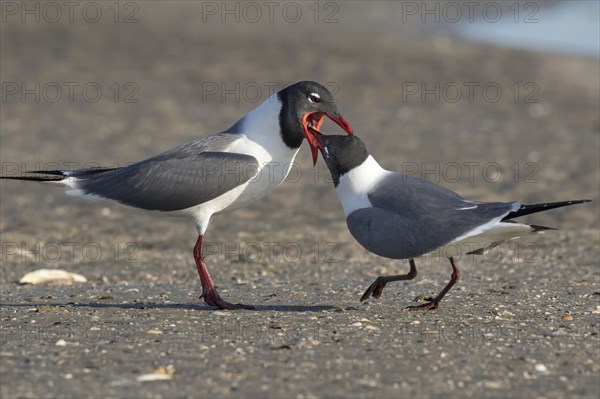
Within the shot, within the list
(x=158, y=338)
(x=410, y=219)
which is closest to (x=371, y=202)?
(x=410, y=219)

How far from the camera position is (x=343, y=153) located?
7391 mm

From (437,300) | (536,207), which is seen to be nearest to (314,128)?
(437,300)

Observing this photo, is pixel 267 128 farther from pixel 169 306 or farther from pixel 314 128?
pixel 169 306

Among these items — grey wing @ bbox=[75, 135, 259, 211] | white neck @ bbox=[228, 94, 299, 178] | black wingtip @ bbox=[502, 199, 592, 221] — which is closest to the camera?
black wingtip @ bbox=[502, 199, 592, 221]

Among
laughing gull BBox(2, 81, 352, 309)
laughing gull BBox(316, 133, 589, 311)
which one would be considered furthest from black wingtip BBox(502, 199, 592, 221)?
laughing gull BBox(2, 81, 352, 309)

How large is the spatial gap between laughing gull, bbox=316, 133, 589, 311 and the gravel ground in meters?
0.52

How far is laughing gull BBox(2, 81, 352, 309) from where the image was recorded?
7484mm

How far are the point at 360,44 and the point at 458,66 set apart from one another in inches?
102

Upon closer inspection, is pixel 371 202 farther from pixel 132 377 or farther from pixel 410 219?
pixel 132 377

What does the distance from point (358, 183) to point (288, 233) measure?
12.2ft

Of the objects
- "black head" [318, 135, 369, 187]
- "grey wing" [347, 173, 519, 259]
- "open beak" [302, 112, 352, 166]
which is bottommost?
"grey wing" [347, 173, 519, 259]

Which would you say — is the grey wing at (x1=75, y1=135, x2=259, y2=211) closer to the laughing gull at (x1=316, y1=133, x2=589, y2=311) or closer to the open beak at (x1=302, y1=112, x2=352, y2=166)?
the open beak at (x1=302, y1=112, x2=352, y2=166)

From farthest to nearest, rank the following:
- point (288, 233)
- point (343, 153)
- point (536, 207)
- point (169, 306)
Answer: point (288, 233) → point (169, 306) → point (343, 153) → point (536, 207)

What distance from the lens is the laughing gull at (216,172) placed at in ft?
24.6
